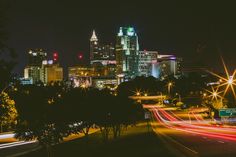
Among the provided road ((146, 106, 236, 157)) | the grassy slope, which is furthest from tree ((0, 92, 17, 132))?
road ((146, 106, 236, 157))

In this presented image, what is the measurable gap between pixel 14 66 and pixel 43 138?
51.9ft

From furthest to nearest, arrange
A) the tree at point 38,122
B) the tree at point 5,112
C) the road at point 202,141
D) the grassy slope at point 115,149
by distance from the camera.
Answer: the grassy slope at point 115,149 < the road at point 202,141 < the tree at point 38,122 < the tree at point 5,112

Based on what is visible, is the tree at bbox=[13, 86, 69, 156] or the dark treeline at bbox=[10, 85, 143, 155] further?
the dark treeline at bbox=[10, 85, 143, 155]

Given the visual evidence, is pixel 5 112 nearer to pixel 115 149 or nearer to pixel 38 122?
pixel 38 122

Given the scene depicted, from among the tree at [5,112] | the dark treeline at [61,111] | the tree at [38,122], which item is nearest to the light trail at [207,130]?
the dark treeline at [61,111]

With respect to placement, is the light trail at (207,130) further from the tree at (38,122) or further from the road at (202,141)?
the tree at (38,122)

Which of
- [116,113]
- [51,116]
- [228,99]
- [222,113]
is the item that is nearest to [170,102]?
[228,99]

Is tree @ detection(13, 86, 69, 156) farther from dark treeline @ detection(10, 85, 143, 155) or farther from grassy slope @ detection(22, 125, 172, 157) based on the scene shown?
grassy slope @ detection(22, 125, 172, 157)

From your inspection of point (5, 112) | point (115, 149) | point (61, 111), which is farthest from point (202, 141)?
point (5, 112)

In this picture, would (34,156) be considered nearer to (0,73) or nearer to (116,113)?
(116,113)

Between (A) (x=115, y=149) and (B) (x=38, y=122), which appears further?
(A) (x=115, y=149)

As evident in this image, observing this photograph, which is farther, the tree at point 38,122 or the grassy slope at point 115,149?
the grassy slope at point 115,149

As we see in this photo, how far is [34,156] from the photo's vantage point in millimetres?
42781

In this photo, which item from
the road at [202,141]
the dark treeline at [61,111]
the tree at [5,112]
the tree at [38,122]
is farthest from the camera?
the road at [202,141]
